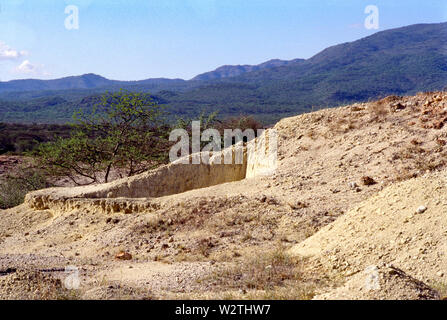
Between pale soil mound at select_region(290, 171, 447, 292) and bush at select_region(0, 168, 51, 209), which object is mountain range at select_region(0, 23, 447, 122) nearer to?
bush at select_region(0, 168, 51, 209)

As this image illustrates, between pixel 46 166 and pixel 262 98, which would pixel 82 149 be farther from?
pixel 262 98

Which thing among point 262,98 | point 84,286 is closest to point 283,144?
point 84,286

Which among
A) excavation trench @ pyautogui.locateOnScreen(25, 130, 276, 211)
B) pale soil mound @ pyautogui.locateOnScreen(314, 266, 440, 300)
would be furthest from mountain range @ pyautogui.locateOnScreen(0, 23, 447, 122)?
pale soil mound @ pyautogui.locateOnScreen(314, 266, 440, 300)

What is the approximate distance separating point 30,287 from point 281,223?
4.14 meters

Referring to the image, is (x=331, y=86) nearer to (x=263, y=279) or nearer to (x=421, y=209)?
(x=421, y=209)

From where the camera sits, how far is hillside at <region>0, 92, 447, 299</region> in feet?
15.6

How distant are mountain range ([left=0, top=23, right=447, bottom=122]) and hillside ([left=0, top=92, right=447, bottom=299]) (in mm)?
41406

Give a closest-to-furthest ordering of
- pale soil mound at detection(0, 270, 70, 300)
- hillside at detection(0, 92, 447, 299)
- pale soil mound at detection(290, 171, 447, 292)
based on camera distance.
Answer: pale soil mound at detection(0, 270, 70, 300), hillside at detection(0, 92, 447, 299), pale soil mound at detection(290, 171, 447, 292)

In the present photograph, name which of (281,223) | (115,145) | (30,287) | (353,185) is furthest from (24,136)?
(30,287)

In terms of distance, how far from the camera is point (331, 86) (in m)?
81.8

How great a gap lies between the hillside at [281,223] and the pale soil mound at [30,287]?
0.07 feet

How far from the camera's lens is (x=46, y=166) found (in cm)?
1535
